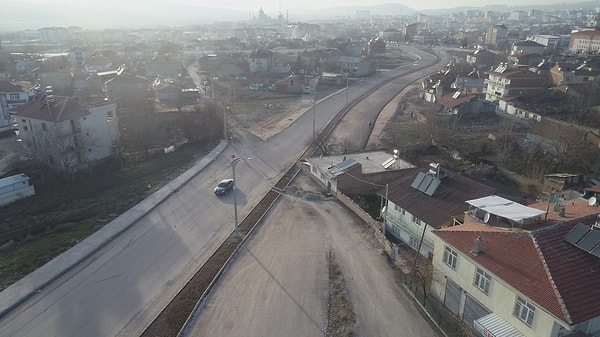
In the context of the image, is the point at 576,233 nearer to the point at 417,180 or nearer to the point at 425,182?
the point at 425,182

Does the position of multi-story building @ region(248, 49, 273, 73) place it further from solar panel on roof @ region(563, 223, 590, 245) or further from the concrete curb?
solar panel on roof @ region(563, 223, 590, 245)

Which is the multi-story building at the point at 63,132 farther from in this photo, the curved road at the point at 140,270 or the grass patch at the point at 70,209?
the curved road at the point at 140,270

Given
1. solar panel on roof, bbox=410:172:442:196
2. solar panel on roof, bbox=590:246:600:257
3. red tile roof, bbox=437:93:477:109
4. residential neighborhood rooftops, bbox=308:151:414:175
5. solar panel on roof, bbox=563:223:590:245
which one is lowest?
residential neighborhood rooftops, bbox=308:151:414:175

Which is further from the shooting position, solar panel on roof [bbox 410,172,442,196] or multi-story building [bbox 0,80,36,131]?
multi-story building [bbox 0,80,36,131]

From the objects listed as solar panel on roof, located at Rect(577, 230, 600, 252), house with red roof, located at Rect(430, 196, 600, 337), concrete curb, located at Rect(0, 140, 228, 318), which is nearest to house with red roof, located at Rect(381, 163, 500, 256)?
house with red roof, located at Rect(430, 196, 600, 337)

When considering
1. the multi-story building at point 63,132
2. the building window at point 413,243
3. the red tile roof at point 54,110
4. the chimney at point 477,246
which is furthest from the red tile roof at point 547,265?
the red tile roof at point 54,110

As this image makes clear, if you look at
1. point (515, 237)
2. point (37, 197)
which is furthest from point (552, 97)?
point (37, 197)
